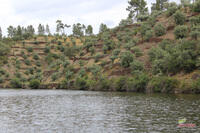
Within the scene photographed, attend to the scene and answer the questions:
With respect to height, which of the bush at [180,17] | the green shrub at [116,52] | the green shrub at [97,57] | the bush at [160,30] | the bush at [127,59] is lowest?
the bush at [127,59]

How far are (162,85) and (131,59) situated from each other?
31614 mm

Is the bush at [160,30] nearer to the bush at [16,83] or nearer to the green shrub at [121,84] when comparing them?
the green shrub at [121,84]

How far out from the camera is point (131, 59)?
114m

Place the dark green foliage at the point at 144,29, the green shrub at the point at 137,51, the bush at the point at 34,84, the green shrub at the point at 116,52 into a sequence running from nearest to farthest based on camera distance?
1. the green shrub at the point at 137,51
2. the green shrub at the point at 116,52
3. the dark green foliage at the point at 144,29
4. the bush at the point at 34,84

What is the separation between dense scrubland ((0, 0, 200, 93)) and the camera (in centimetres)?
8719

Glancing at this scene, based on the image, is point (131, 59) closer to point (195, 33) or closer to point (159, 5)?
point (195, 33)

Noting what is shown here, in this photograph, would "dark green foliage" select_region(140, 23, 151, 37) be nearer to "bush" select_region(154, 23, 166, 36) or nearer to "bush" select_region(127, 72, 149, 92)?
"bush" select_region(154, 23, 166, 36)

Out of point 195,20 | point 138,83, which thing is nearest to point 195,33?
point 195,20

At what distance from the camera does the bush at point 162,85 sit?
81.3 metres

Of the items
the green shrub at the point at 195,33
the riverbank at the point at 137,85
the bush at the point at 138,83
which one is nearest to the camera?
the riverbank at the point at 137,85

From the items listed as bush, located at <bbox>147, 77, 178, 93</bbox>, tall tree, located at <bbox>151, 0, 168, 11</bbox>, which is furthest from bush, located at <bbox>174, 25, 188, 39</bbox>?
tall tree, located at <bbox>151, 0, 168, 11</bbox>

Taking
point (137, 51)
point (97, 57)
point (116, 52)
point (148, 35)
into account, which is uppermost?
point (148, 35)

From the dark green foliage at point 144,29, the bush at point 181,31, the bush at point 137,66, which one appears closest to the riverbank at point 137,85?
the bush at point 137,66

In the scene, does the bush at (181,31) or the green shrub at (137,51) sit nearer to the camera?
the bush at (181,31)
